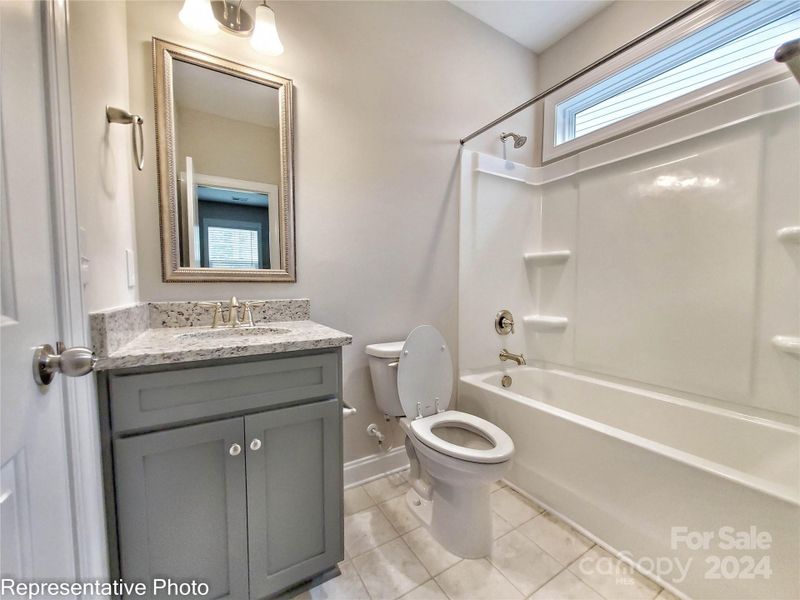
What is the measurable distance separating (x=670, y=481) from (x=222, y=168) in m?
2.17

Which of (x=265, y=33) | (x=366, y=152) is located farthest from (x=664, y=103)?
(x=265, y=33)

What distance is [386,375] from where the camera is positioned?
5.17ft

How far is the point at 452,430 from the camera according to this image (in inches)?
60.2

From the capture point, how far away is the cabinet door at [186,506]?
804mm

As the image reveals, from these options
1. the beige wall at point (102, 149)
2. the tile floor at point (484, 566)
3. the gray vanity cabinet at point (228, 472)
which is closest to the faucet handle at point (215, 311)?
the beige wall at point (102, 149)

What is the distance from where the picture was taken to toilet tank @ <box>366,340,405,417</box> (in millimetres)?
1566

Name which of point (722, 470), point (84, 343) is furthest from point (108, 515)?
point (722, 470)

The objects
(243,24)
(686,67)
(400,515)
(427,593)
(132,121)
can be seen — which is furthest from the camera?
(686,67)

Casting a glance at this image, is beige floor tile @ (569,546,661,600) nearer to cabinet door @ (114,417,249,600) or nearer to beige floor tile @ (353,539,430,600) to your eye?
beige floor tile @ (353,539,430,600)

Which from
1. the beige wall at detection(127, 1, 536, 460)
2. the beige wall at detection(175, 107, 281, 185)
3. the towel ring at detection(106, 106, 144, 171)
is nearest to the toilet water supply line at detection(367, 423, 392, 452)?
the beige wall at detection(127, 1, 536, 460)

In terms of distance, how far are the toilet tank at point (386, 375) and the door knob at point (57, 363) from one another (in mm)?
1157

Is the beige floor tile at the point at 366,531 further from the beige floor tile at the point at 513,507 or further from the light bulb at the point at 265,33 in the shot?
A: the light bulb at the point at 265,33

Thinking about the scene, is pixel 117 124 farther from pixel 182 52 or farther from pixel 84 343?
pixel 84 343

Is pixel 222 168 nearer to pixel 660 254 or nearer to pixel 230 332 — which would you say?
pixel 230 332
